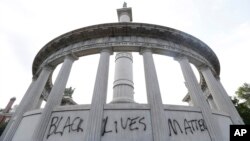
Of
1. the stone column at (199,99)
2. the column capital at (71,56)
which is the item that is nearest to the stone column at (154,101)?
the stone column at (199,99)

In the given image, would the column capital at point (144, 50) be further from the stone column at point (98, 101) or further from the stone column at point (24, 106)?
the stone column at point (24, 106)

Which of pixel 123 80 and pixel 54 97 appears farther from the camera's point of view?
pixel 123 80

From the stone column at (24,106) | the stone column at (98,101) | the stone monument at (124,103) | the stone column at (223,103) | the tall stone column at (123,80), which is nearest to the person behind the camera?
the stone column at (98,101)

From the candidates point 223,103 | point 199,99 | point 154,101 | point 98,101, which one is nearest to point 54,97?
point 98,101

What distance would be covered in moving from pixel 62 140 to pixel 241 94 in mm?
32131

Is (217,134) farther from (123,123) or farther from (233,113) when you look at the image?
(123,123)

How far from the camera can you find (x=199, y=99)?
10680 millimetres

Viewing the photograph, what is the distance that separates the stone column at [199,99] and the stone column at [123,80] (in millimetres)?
4756

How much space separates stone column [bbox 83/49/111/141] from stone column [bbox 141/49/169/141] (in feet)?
8.97

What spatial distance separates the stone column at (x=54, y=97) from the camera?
29.8 feet

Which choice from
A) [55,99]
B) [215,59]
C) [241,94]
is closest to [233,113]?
[215,59]

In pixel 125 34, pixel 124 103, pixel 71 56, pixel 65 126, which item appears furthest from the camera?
A: pixel 125 34

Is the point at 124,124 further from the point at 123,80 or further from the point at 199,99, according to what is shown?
the point at 123,80

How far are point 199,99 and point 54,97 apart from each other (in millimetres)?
9577
